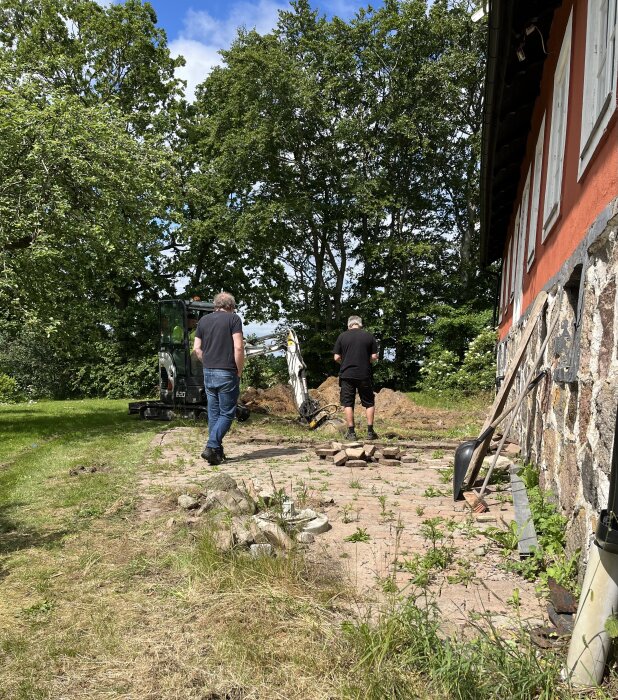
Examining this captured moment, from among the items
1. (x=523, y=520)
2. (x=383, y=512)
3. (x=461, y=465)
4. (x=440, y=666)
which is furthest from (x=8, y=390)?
(x=440, y=666)

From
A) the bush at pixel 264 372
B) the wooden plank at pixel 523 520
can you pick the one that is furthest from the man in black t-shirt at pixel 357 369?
the bush at pixel 264 372

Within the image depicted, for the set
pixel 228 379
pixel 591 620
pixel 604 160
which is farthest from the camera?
pixel 228 379

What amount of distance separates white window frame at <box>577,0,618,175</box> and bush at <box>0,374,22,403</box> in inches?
1106

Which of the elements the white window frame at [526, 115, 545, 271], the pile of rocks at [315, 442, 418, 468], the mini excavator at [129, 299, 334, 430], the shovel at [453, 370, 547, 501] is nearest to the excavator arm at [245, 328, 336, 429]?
the mini excavator at [129, 299, 334, 430]

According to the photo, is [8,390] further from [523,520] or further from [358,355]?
[523,520]

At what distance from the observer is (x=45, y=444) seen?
420 inches

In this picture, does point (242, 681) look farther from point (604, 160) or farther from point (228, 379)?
point (228, 379)

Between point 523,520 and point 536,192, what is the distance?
5.22 m

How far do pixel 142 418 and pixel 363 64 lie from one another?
64.1 ft

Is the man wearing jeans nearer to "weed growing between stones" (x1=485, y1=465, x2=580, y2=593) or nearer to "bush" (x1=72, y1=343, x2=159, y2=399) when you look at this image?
"weed growing between stones" (x1=485, y1=465, x2=580, y2=593)

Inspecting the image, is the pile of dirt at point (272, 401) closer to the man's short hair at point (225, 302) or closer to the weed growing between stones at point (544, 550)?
the man's short hair at point (225, 302)

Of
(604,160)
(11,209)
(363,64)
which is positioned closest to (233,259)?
(363,64)

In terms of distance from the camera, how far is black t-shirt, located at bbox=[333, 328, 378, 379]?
1073 cm

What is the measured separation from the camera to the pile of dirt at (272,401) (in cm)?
1800
